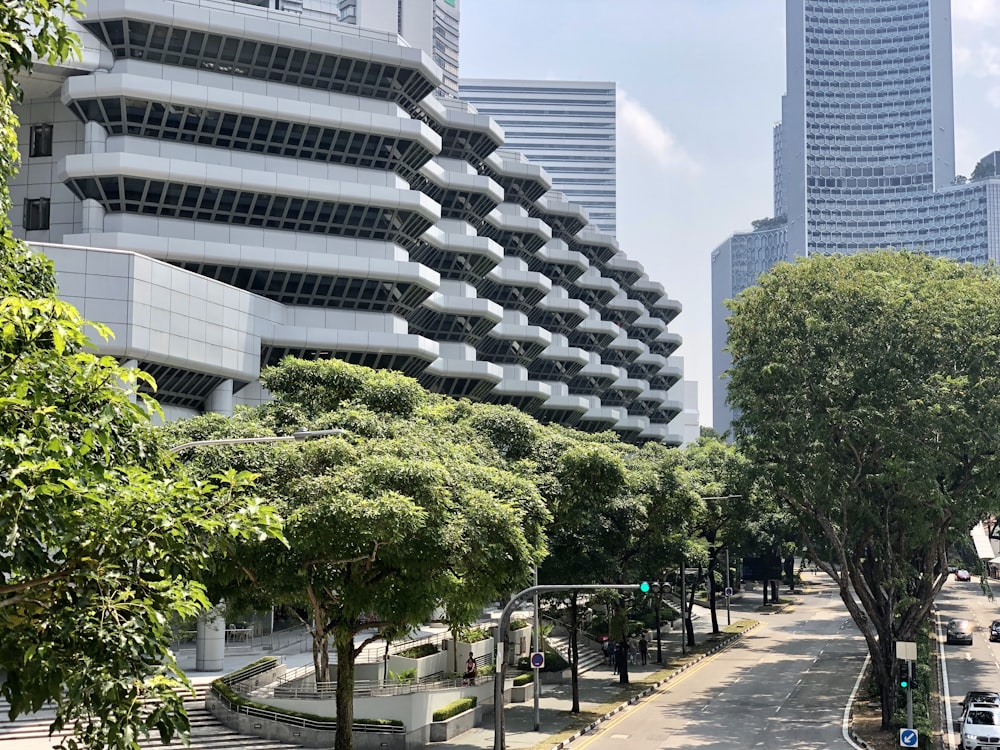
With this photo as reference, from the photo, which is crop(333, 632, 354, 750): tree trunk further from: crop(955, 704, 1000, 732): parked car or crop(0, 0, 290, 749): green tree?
crop(0, 0, 290, 749): green tree

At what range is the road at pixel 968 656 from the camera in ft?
183

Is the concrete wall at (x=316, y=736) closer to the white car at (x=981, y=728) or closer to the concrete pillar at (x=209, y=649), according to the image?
the concrete pillar at (x=209, y=649)

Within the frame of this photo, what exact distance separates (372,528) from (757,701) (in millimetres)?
29483

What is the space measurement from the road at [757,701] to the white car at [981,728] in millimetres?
4212

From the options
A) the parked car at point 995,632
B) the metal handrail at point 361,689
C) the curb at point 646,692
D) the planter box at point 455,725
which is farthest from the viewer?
A: the parked car at point 995,632

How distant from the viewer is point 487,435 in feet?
153

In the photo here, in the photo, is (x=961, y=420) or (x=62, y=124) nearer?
(x=961, y=420)

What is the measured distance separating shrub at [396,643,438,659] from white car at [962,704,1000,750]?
72.3 ft

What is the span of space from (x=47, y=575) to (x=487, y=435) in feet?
113

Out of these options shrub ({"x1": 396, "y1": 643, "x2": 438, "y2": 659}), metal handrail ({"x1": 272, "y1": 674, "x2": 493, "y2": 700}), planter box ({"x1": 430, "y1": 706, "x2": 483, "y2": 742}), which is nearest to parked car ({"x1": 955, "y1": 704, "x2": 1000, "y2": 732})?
planter box ({"x1": 430, "y1": 706, "x2": 483, "y2": 742})

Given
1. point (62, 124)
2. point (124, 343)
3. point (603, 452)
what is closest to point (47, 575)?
point (603, 452)

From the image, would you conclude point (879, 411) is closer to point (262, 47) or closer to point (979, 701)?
point (979, 701)

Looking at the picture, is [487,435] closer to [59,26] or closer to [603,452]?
[603,452]

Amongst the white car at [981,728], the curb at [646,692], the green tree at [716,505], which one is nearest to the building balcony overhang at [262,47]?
the green tree at [716,505]
